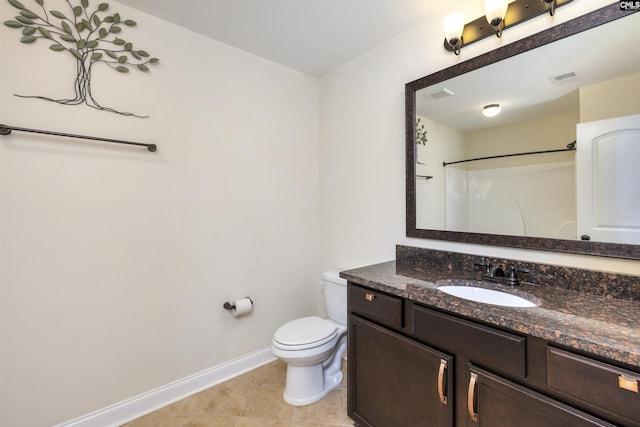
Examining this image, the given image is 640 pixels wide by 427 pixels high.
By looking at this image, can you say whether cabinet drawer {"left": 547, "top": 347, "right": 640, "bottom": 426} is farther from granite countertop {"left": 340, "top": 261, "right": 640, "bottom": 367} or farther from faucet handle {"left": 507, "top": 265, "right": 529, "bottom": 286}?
faucet handle {"left": 507, "top": 265, "right": 529, "bottom": 286}

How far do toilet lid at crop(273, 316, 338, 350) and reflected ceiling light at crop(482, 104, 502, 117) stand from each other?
5.06ft

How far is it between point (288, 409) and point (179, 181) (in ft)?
5.12

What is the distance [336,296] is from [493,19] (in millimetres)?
1820

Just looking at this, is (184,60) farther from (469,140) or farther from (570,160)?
(570,160)

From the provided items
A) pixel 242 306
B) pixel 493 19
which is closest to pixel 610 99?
pixel 493 19

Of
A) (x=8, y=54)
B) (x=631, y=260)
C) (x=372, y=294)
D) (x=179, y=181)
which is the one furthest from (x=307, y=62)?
(x=631, y=260)

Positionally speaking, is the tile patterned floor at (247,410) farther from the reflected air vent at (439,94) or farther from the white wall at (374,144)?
the reflected air vent at (439,94)

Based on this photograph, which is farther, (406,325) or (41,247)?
(41,247)

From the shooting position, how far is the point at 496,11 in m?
1.33

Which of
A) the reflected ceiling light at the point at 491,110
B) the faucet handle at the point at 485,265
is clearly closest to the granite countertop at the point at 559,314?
the faucet handle at the point at 485,265

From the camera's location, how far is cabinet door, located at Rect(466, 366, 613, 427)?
0.82 m

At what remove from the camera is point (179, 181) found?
5.94ft

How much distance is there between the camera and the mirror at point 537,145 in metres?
1.11

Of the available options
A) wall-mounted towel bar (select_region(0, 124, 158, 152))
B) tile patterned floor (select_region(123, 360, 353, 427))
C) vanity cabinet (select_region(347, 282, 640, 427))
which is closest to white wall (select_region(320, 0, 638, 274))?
vanity cabinet (select_region(347, 282, 640, 427))
